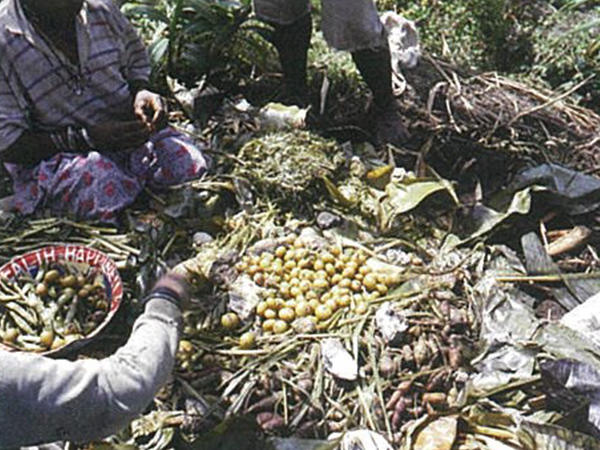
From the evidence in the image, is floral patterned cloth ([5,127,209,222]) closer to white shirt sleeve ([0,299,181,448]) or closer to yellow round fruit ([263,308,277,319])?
yellow round fruit ([263,308,277,319])

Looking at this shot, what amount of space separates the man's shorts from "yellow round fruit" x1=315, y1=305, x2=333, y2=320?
1.33 meters

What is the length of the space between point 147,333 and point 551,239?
6.05ft

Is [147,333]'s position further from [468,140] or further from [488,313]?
[468,140]

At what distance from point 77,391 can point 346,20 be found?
2179 mm

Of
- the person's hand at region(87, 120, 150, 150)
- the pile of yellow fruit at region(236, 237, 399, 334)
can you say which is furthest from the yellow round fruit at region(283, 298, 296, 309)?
the person's hand at region(87, 120, 150, 150)

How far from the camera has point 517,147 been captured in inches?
132

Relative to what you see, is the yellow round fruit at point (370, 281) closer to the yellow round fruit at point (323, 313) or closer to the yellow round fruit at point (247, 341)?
the yellow round fruit at point (323, 313)

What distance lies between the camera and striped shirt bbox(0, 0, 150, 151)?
272 cm

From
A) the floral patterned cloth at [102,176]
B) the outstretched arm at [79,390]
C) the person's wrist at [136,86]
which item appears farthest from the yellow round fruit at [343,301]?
the person's wrist at [136,86]

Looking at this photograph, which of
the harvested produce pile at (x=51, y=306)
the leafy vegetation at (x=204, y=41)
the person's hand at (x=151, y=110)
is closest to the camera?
the harvested produce pile at (x=51, y=306)

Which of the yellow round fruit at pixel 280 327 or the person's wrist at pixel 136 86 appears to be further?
the person's wrist at pixel 136 86

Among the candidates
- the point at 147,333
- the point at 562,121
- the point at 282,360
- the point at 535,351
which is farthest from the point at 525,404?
the point at 562,121

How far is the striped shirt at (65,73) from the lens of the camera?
272 cm

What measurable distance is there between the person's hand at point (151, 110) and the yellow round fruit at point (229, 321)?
36.8 inches
